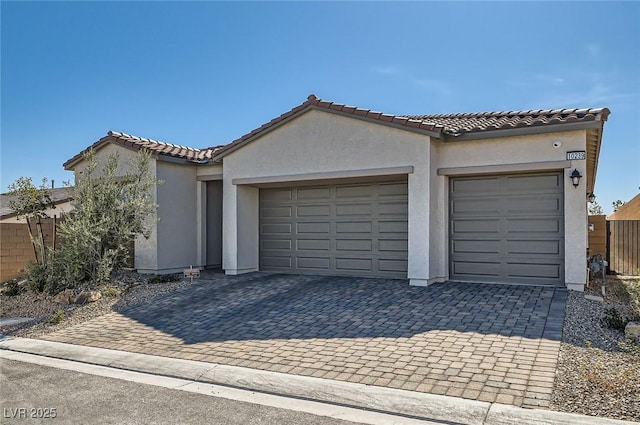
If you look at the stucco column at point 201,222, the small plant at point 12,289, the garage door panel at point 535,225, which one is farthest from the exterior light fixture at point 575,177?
the small plant at point 12,289

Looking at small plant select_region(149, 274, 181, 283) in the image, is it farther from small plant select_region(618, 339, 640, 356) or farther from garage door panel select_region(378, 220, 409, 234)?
small plant select_region(618, 339, 640, 356)

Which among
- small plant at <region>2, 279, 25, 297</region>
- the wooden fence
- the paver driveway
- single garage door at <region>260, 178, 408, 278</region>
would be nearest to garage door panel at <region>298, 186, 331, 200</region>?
single garage door at <region>260, 178, 408, 278</region>

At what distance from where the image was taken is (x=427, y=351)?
641 cm

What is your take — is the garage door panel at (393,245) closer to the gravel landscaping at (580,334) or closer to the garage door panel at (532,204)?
the garage door panel at (532,204)

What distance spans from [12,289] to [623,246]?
18119mm

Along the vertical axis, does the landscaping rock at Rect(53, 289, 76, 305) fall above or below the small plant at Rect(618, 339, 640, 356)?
below

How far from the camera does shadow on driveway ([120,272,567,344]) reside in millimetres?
7570

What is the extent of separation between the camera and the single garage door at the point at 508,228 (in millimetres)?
10789

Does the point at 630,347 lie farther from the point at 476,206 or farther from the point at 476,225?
the point at 476,206

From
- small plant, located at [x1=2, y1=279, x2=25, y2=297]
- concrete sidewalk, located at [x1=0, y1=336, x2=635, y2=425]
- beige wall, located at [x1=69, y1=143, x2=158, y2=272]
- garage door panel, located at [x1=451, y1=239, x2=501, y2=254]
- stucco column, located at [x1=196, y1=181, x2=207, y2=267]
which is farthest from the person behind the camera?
stucco column, located at [x1=196, y1=181, x2=207, y2=267]

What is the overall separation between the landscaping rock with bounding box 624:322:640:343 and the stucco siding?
11273mm

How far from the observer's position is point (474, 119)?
541 inches

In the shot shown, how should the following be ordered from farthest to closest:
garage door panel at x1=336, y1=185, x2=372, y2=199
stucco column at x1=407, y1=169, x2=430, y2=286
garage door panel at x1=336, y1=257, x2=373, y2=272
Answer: garage door panel at x1=336, y1=185, x2=372, y2=199 → garage door panel at x1=336, y1=257, x2=373, y2=272 → stucco column at x1=407, y1=169, x2=430, y2=286

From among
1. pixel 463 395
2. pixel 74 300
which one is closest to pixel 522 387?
pixel 463 395
